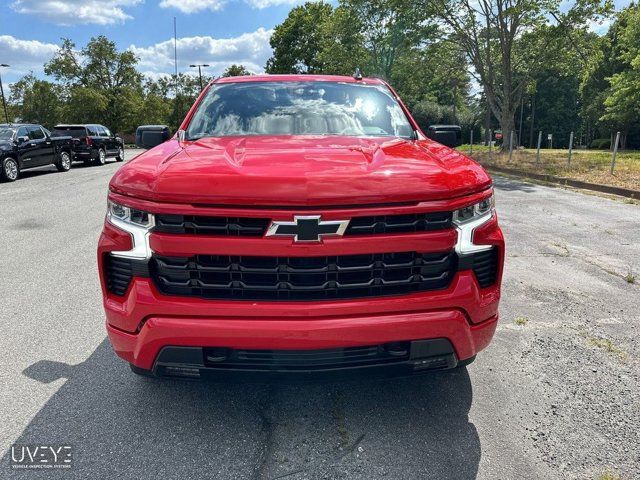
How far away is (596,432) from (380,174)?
1.76m

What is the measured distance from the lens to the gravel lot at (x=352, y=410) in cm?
229

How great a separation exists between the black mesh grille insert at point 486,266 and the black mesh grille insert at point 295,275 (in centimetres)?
18

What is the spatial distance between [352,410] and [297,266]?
1023 mm

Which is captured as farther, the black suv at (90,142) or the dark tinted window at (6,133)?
the black suv at (90,142)

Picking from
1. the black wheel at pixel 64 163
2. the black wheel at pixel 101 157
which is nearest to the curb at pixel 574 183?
the black wheel at pixel 64 163

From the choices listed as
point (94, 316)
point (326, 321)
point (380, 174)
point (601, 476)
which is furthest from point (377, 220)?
point (94, 316)

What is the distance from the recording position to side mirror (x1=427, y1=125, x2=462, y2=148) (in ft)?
13.3

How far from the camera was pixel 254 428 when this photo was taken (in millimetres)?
2551

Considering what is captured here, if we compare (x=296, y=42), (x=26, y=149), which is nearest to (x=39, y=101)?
(x=296, y=42)

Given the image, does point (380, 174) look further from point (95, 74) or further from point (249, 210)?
point (95, 74)

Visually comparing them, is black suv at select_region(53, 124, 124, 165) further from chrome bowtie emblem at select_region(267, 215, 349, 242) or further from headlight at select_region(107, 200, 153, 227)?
chrome bowtie emblem at select_region(267, 215, 349, 242)

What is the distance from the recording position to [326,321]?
217cm

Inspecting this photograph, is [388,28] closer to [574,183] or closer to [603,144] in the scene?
[574,183]

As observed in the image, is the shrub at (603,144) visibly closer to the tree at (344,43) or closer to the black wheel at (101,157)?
the tree at (344,43)
